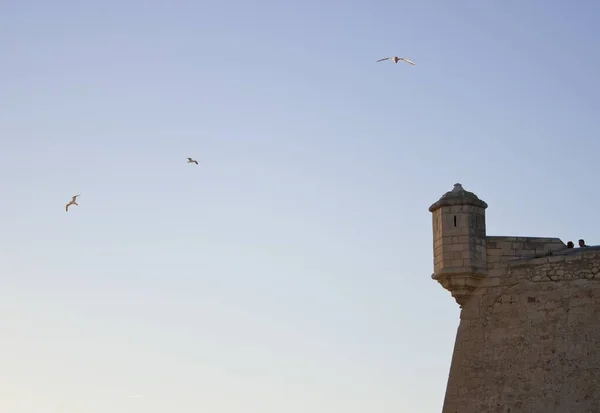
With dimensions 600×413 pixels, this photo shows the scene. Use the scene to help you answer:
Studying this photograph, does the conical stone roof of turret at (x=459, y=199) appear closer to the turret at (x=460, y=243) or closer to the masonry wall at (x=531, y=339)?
the turret at (x=460, y=243)

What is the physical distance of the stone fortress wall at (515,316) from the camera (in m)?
27.7

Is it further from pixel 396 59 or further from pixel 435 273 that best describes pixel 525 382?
pixel 396 59

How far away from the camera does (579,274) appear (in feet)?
92.4

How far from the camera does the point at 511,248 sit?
2928 centimetres

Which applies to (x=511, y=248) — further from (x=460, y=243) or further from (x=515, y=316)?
(x=515, y=316)

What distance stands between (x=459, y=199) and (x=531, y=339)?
328cm

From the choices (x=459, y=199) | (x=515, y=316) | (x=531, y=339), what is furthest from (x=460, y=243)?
(x=531, y=339)

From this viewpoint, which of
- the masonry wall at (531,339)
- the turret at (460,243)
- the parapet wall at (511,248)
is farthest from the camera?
the parapet wall at (511,248)

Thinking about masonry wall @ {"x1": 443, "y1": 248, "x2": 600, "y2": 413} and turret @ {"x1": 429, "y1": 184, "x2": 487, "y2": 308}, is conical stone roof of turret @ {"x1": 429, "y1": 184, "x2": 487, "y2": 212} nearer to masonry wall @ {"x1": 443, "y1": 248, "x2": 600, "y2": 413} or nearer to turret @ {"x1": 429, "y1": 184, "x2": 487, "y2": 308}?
turret @ {"x1": 429, "y1": 184, "x2": 487, "y2": 308}

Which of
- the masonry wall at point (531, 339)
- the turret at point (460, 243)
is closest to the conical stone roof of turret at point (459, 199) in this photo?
the turret at point (460, 243)

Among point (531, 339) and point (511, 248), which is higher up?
point (511, 248)

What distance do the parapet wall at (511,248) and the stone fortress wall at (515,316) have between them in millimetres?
21

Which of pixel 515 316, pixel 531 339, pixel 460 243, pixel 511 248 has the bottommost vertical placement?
pixel 531 339

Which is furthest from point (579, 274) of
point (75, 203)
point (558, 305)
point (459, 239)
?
point (75, 203)
